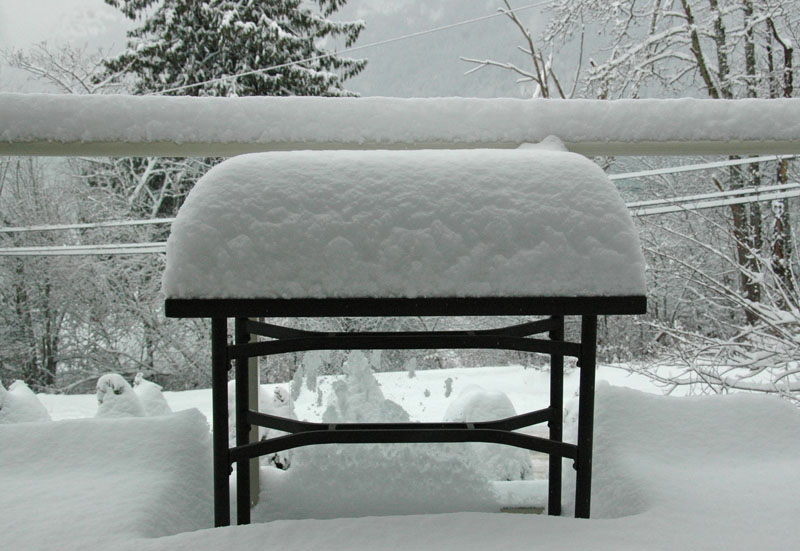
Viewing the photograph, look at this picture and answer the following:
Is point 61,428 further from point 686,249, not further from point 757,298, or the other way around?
point 686,249

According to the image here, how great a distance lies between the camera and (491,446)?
4.02 ft

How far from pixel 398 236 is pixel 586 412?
0.37 metres

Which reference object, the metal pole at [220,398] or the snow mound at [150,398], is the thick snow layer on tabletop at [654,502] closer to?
the metal pole at [220,398]

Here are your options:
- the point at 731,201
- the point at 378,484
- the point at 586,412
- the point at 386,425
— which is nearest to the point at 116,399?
the point at 378,484

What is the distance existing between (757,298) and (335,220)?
205 inches

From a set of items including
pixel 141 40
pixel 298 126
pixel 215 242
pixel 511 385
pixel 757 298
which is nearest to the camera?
pixel 215 242

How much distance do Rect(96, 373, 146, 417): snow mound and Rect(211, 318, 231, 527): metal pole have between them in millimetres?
661

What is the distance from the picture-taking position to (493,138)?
3.78ft

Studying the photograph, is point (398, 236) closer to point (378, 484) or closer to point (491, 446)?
point (378, 484)

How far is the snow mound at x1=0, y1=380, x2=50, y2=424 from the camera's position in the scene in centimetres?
136

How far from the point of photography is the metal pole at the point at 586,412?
31.9 inches

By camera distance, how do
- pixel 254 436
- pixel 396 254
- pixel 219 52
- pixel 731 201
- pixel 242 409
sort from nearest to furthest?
pixel 396 254 → pixel 242 409 → pixel 254 436 → pixel 731 201 → pixel 219 52

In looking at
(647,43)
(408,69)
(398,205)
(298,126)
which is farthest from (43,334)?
(647,43)

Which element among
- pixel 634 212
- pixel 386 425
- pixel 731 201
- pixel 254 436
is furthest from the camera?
pixel 634 212
